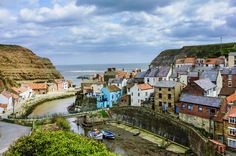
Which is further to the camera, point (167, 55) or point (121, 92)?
point (167, 55)

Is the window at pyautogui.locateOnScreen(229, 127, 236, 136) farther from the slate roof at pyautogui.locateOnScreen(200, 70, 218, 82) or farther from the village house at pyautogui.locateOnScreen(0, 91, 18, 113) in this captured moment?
the village house at pyautogui.locateOnScreen(0, 91, 18, 113)

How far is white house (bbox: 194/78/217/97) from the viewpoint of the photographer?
47256mm

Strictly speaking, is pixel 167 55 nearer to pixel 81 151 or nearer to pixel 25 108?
pixel 25 108

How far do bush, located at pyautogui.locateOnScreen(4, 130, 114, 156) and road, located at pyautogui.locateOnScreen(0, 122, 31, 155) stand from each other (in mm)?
13218

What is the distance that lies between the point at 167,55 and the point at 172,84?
107 metres

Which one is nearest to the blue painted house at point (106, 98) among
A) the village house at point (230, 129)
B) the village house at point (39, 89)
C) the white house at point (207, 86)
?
the white house at point (207, 86)

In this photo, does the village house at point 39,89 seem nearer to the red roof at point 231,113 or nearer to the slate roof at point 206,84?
the slate roof at point 206,84

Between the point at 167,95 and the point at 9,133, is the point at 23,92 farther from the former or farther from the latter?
the point at 167,95

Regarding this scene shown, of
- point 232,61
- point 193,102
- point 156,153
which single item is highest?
point 232,61

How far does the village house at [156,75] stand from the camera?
64.8 m

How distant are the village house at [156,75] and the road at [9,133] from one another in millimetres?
33424

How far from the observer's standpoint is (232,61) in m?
79.5

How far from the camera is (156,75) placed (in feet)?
217

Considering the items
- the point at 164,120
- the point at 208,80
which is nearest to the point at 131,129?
the point at 164,120
